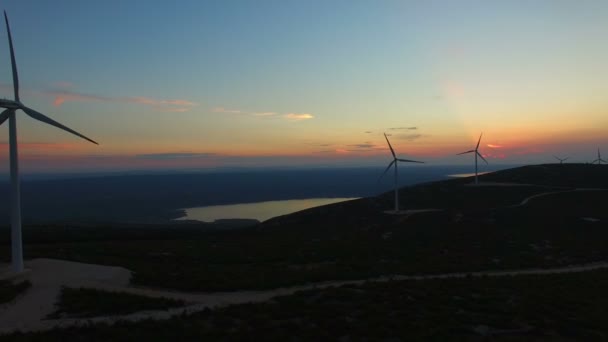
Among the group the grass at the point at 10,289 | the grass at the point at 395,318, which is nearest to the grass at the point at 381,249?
the grass at the point at 395,318

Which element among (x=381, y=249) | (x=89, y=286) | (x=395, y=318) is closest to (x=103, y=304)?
(x=89, y=286)

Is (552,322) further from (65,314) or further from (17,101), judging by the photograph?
(17,101)

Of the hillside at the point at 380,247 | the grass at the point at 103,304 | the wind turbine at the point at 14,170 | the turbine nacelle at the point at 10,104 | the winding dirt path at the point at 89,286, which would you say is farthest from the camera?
the hillside at the point at 380,247

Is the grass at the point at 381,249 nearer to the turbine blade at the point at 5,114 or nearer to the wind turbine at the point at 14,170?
the wind turbine at the point at 14,170

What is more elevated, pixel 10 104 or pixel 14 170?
pixel 10 104

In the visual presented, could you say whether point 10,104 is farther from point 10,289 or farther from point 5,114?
point 10,289

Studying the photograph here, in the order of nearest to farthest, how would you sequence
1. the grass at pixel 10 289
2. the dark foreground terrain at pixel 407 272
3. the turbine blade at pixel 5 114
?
the dark foreground terrain at pixel 407 272 → the grass at pixel 10 289 → the turbine blade at pixel 5 114

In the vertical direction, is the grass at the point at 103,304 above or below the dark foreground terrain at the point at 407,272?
above
